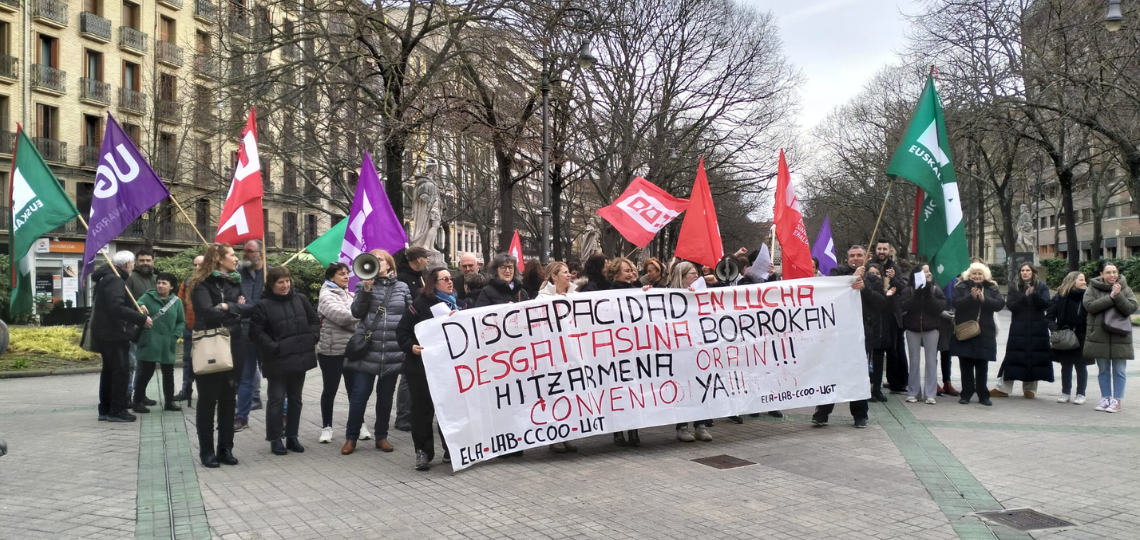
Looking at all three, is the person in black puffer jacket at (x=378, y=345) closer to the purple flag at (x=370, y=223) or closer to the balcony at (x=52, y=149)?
the purple flag at (x=370, y=223)

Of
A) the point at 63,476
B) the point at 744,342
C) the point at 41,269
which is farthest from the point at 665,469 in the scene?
the point at 41,269

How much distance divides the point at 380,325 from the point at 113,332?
126 inches

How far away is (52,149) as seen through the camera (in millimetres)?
39250

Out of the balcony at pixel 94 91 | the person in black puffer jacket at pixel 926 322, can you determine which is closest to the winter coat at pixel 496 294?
the person in black puffer jacket at pixel 926 322

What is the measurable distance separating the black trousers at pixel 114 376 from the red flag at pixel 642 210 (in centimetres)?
532

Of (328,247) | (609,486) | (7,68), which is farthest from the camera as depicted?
(7,68)

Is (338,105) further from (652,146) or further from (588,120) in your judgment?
(652,146)

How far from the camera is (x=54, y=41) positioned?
39.7m

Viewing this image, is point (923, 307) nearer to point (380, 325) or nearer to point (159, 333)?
point (380, 325)

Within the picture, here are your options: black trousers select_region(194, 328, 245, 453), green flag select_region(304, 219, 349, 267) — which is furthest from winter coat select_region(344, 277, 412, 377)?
green flag select_region(304, 219, 349, 267)

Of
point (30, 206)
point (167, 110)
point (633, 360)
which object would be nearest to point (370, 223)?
point (30, 206)

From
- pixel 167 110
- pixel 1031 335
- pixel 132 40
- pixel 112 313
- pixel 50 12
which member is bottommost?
pixel 1031 335

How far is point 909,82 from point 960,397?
118 feet

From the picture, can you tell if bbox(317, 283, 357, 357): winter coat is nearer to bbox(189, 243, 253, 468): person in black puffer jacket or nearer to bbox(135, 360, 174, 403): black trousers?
bbox(189, 243, 253, 468): person in black puffer jacket
